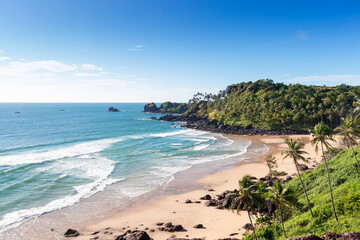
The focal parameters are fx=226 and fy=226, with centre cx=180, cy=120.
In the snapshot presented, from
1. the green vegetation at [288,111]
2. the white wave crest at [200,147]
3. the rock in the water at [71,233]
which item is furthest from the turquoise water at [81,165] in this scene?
the green vegetation at [288,111]

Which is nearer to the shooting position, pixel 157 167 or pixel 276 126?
pixel 157 167

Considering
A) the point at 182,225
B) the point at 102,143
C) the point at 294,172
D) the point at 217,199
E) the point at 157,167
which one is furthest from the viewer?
the point at 102,143

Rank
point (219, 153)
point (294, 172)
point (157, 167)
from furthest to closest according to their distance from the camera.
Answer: point (219, 153) → point (157, 167) → point (294, 172)

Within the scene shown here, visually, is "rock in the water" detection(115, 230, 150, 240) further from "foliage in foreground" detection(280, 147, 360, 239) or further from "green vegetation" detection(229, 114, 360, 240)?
"foliage in foreground" detection(280, 147, 360, 239)

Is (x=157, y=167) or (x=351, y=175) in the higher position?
(x=351, y=175)

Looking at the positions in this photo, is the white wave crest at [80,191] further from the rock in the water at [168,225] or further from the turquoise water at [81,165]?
the rock in the water at [168,225]

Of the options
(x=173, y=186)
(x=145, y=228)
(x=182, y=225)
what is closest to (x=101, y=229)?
(x=145, y=228)

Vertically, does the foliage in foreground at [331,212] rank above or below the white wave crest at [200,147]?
above

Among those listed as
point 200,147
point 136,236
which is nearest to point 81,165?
point 136,236

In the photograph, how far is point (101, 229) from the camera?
106ft

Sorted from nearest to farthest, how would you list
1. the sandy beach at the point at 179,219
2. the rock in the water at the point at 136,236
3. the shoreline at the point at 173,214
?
the rock in the water at the point at 136,236 → the sandy beach at the point at 179,219 → the shoreline at the point at 173,214

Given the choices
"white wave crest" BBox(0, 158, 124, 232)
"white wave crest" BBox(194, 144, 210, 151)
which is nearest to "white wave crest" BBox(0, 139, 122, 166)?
"white wave crest" BBox(0, 158, 124, 232)

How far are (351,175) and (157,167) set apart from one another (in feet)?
140

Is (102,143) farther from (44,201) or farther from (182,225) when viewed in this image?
(182,225)
